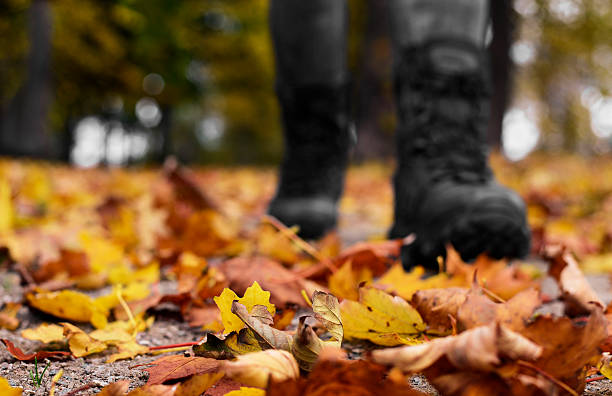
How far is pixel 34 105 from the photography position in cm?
983

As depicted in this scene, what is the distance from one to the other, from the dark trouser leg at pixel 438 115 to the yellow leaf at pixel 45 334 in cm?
79

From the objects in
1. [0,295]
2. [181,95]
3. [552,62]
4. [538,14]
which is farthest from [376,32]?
[0,295]

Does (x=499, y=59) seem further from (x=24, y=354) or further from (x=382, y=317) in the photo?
(x=24, y=354)

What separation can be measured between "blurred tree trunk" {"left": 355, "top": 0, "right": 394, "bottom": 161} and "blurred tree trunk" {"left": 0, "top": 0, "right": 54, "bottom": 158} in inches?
225

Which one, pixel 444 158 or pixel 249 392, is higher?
pixel 444 158

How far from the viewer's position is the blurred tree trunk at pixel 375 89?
10.1 m

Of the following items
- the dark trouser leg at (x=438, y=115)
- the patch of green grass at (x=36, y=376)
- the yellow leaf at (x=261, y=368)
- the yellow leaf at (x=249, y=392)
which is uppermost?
the dark trouser leg at (x=438, y=115)

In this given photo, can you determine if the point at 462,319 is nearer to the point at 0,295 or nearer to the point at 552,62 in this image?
the point at 0,295

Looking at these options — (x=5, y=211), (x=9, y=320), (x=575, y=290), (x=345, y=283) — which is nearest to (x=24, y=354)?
(x=9, y=320)

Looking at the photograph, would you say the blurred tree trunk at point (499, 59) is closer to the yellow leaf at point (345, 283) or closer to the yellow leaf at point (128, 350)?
the yellow leaf at point (345, 283)

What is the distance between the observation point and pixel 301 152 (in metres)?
1.93

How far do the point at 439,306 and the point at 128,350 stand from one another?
1.45 ft

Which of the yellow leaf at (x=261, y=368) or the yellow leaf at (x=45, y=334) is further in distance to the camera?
the yellow leaf at (x=45, y=334)

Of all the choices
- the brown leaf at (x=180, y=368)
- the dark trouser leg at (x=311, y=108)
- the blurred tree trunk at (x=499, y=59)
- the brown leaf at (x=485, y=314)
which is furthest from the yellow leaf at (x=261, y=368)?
the blurred tree trunk at (x=499, y=59)
